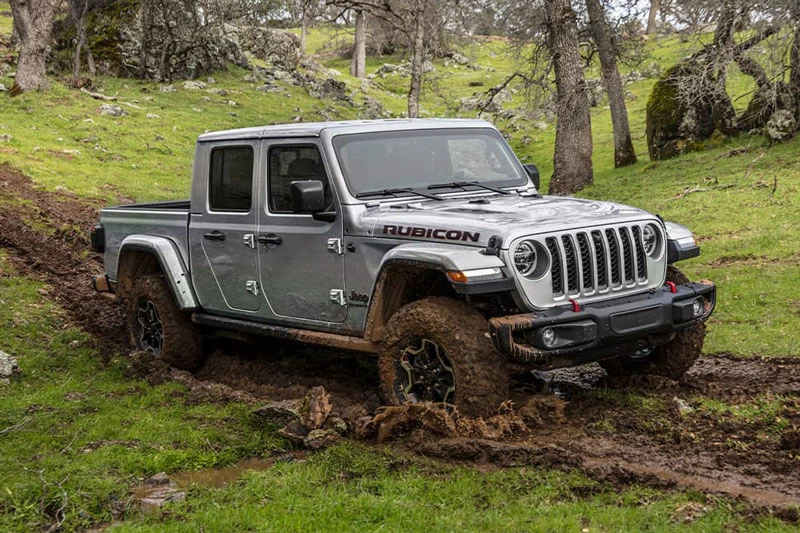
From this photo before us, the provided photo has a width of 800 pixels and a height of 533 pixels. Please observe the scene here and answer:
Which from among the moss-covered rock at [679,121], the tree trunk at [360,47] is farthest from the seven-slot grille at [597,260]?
the tree trunk at [360,47]

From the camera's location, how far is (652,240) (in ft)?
21.0

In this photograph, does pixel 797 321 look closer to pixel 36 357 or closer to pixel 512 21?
pixel 36 357

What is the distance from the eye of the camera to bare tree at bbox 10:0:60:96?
25211 millimetres

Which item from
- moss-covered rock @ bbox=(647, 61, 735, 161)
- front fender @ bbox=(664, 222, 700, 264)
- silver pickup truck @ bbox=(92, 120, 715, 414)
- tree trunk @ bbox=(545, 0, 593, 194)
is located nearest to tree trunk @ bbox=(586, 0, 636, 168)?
moss-covered rock @ bbox=(647, 61, 735, 161)

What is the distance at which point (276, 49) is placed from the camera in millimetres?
42344

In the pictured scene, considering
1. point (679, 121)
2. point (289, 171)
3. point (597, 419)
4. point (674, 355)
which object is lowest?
point (597, 419)

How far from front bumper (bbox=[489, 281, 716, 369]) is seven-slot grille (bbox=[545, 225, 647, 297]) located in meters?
0.13

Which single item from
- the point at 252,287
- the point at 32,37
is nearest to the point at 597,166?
the point at 32,37

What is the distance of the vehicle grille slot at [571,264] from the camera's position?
5824 mm

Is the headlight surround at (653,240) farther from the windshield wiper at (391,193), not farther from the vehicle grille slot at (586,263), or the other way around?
the windshield wiper at (391,193)

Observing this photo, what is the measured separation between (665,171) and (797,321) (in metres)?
12.3

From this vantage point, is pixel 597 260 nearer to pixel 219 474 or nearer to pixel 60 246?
pixel 219 474

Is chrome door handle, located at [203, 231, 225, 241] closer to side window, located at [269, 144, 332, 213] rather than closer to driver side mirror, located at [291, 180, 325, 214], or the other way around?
side window, located at [269, 144, 332, 213]

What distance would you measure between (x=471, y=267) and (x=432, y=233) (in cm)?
53
